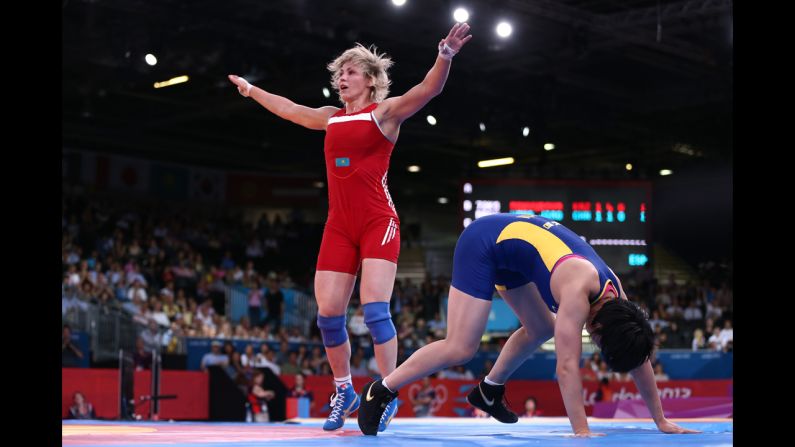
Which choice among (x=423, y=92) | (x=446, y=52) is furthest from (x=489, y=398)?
(x=446, y=52)

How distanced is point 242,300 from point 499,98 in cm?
686

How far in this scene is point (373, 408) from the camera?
4.73 metres

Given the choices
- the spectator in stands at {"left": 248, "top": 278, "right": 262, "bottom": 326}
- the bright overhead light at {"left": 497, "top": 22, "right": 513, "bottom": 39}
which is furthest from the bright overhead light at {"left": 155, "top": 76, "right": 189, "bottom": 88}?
the bright overhead light at {"left": 497, "top": 22, "right": 513, "bottom": 39}

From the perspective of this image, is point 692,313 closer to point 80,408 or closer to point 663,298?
point 663,298

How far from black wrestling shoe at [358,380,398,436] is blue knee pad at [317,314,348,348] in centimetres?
82

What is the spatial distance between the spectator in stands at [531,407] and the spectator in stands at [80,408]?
21.1 feet

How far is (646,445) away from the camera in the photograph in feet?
13.3

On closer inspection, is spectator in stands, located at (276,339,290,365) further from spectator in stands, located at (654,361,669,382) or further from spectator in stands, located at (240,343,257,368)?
spectator in stands, located at (654,361,669,382)

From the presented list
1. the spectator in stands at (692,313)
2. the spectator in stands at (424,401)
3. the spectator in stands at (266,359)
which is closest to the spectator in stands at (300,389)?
the spectator in stands at (266,359)

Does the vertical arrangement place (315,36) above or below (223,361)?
above

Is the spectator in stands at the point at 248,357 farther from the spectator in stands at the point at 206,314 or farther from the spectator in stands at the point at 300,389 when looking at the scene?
the spectator in stands at the point at 206,314

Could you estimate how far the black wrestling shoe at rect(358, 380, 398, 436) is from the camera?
4.72 m
